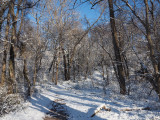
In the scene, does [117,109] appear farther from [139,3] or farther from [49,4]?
[49,4]

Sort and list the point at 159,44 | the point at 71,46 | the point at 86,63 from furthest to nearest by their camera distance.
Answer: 1. the point at 86,63
2. the point at 71,46
3. the point at 159,44

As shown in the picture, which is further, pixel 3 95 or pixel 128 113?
pixel 3 95

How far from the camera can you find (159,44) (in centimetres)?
771

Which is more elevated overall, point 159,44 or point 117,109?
point 159,44

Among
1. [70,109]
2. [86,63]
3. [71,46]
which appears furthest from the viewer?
[86,63]

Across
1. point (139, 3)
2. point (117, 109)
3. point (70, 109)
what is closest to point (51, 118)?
point (70, 109)

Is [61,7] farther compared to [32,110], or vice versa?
[61,7]

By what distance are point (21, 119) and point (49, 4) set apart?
1395cm

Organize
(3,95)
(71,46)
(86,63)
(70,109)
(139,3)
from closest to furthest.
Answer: (139,3)
(3,95)
(70,109)
(71,46)
(86,63)

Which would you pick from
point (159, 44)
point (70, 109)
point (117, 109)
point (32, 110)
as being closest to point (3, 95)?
point (32, 110)

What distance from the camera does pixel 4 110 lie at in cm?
589

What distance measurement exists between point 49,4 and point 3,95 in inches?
502

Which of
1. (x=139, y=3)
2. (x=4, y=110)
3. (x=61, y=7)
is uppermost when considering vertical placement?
(x=61, y=7)

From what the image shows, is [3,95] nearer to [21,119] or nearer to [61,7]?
[21,119]
